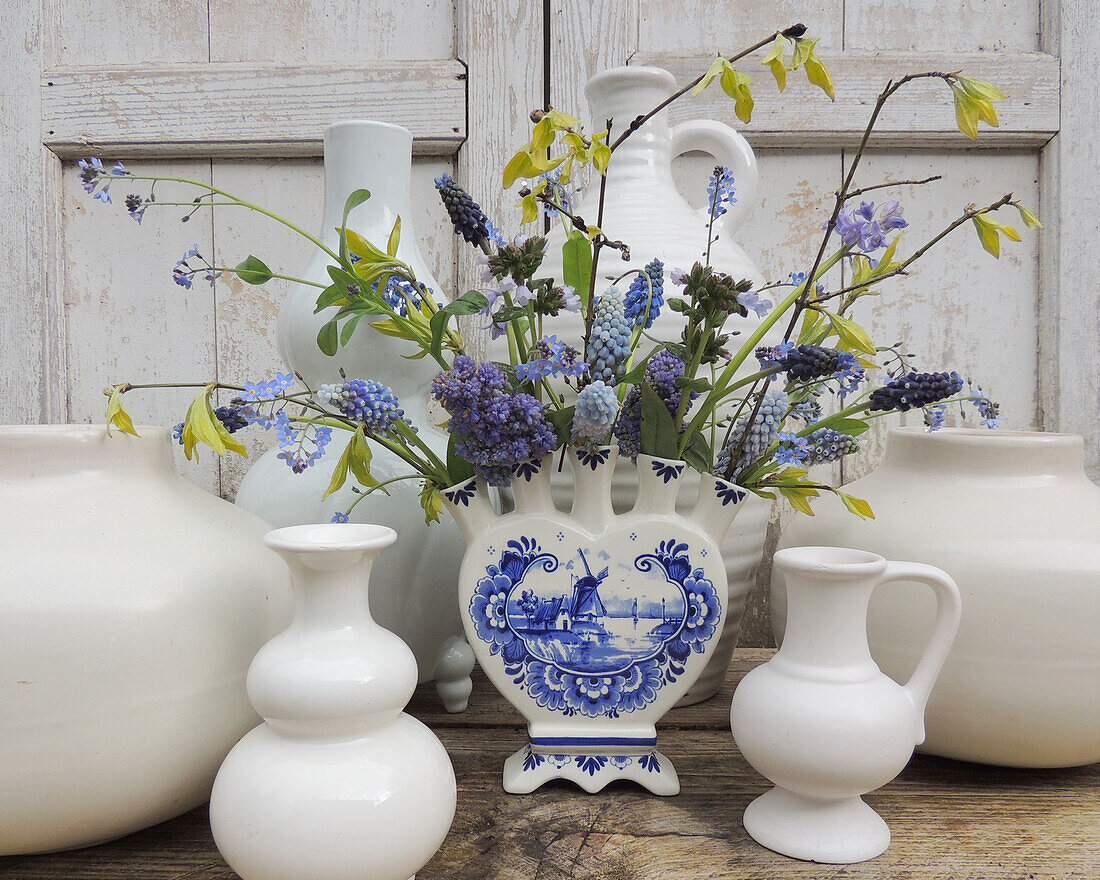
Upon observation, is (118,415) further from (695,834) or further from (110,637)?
(695,834)

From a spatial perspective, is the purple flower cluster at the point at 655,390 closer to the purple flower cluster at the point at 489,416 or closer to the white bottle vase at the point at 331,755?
the purple flower cluster at the point at 489,416

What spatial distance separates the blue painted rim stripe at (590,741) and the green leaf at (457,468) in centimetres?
19

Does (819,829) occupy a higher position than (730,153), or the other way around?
(730,153)

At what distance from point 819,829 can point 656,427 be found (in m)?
0.27

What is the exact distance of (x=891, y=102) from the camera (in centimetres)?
89

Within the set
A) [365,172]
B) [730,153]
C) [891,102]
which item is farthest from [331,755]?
[891,102]

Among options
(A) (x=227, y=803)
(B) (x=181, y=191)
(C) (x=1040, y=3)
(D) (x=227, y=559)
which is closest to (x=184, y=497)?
(D) (x=227, y=559)

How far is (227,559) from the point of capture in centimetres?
49

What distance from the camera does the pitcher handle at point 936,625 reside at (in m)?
0.49

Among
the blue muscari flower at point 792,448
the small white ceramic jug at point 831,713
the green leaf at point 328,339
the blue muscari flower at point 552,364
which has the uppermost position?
the green leaf at point 328,339

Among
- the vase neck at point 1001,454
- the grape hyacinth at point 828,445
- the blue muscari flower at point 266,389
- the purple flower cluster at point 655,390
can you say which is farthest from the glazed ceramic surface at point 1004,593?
the blue muscari flower at point 266,389

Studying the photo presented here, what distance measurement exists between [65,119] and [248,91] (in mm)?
218

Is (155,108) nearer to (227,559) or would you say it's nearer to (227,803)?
(227,559)

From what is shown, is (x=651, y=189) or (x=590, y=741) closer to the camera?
(x=590, y=741)
